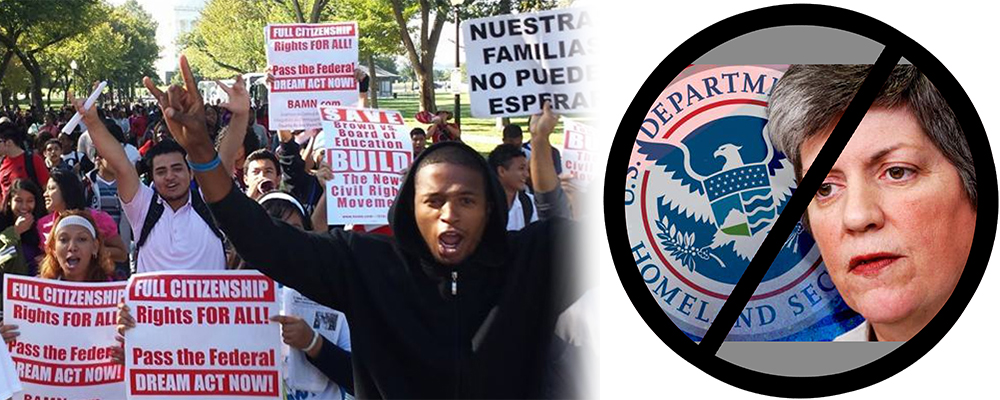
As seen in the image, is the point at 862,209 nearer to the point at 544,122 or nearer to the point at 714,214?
the point at 714,214

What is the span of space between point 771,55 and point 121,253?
3.02m

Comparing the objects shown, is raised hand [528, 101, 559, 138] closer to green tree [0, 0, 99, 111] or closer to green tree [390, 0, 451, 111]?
green tree [390, 0, 451, 111]

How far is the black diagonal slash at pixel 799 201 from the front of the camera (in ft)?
11.8

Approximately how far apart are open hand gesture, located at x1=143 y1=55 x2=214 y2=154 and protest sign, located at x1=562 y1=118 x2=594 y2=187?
3.90 feet

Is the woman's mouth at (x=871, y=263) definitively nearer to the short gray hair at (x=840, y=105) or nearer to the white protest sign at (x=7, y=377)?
the short gray hair at (x=840, y=105)

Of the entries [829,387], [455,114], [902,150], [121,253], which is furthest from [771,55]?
[121,253]

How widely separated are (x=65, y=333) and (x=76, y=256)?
33 cm

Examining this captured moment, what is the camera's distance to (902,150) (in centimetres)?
362

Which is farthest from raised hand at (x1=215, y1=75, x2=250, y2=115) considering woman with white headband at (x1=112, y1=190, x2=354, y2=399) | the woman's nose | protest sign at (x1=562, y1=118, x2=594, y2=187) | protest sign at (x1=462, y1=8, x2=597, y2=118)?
the woman's nose

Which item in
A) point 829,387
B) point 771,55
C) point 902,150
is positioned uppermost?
point 771,55

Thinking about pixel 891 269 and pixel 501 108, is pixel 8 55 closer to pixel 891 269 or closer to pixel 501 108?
pixel 501 108

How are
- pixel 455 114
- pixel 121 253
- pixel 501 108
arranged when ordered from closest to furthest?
pixel 501 108, pixel 455 114, pixel 121 253

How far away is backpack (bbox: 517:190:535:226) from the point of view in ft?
14.8

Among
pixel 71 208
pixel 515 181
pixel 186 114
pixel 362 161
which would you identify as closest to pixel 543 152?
pixel 515 181
